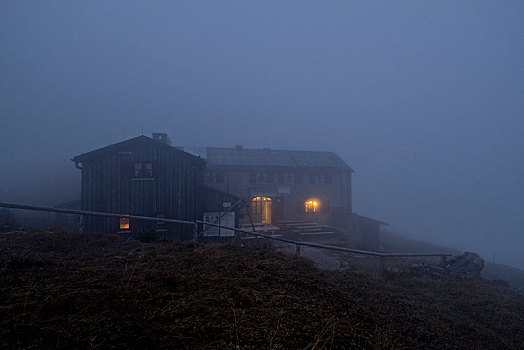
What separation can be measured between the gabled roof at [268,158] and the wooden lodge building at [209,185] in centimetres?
12

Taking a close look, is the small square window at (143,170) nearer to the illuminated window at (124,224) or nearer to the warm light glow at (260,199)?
the illuminated window at (124,224)

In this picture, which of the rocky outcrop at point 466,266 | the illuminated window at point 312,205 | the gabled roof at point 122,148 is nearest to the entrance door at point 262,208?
the illuminated window at point 312,205

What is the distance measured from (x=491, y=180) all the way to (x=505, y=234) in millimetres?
110622

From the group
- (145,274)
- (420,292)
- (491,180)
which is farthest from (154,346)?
(491,180)

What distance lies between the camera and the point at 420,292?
6.64 m

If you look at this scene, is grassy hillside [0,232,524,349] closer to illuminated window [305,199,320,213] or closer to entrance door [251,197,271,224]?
entrance door [251,197,271,224]

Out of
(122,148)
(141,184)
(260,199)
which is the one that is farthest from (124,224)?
(260,199)

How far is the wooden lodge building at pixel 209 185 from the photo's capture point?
15.9 meters

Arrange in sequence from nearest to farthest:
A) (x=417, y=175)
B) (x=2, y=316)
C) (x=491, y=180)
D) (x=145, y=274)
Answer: (x=2, y=316) < (x=145, y=274) < (x=491, y=180) < (x=417, y=175)

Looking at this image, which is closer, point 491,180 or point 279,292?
point 279,292

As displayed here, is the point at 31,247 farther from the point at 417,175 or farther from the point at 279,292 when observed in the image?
the point at 417,175

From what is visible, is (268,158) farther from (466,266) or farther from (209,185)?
(466,266)

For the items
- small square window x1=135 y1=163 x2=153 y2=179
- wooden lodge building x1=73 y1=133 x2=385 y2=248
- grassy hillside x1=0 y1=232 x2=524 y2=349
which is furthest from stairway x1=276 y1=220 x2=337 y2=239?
grassy hillside x1=0 y1=232 x2=524 y2=349

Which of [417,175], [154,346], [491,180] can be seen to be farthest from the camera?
[417,175]
